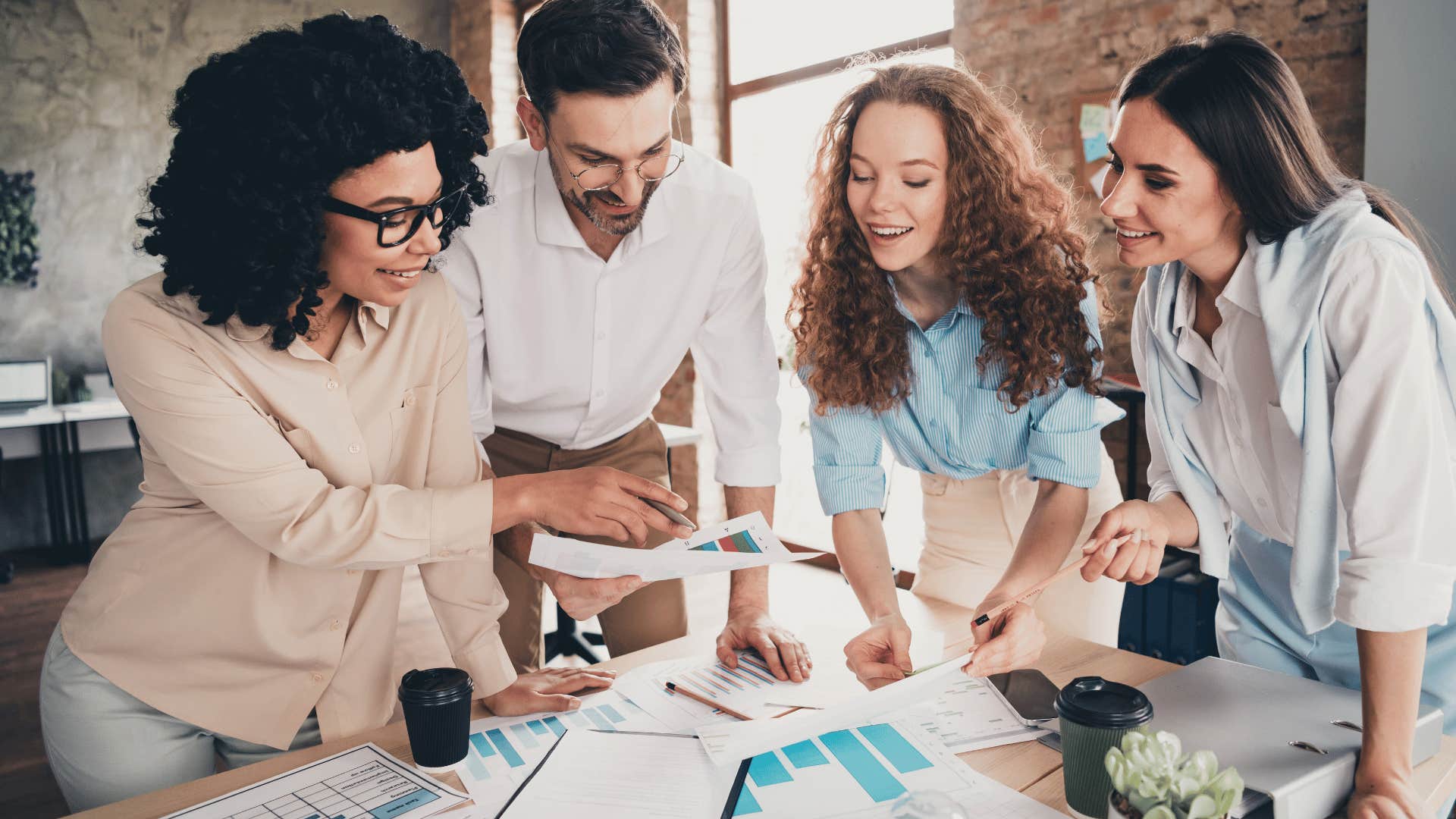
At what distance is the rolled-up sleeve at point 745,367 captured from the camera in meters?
2.04

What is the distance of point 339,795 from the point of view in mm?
1134

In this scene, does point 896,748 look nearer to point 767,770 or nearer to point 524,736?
point 767,770

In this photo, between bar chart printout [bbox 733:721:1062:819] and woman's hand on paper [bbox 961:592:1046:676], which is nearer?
bar chart printout [bbox 733:721:1062:819]

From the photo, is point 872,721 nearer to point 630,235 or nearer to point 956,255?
point 956,255

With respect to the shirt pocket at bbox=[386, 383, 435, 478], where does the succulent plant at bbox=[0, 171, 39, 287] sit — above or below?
above

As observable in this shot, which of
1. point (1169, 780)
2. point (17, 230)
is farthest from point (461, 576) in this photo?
point (17, 230)

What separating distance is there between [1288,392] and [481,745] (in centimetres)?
111

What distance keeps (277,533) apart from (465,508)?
9.3 inches

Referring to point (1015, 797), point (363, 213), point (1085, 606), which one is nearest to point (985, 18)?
point (1085, 606)

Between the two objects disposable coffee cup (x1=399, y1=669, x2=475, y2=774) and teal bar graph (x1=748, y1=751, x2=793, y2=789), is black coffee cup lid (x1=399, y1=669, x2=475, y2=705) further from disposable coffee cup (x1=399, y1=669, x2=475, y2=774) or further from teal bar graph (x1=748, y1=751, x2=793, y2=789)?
teal bar graph (x1=748, y1=751, x2=793, y2=789)

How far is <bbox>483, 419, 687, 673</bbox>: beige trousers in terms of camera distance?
6.95ft

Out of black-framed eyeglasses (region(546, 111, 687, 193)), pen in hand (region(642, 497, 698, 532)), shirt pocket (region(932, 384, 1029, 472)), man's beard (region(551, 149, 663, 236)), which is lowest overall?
pen in hand (region(642, 497, 698, 532))

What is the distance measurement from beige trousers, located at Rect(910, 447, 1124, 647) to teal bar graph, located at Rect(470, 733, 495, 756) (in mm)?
967

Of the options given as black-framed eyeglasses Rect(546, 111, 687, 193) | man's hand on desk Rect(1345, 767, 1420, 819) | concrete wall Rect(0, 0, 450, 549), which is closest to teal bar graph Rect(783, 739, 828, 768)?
man's hand on desk Rect(1345, 767, 1420, 819)
